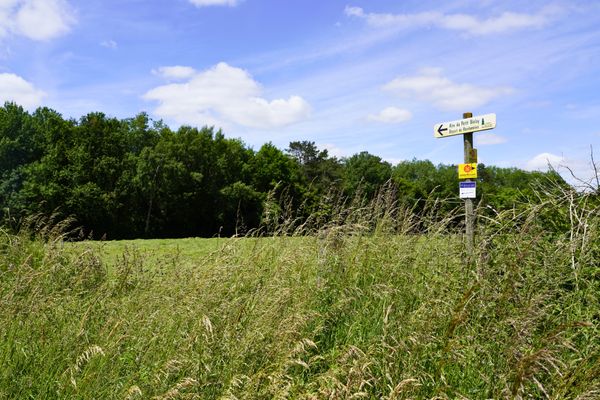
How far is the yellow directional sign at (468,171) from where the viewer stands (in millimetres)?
7207

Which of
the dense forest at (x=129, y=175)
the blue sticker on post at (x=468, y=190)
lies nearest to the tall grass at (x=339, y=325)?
the blue sticker on post at (x=468, y=190)

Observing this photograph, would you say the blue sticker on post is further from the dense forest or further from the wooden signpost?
the dense forest

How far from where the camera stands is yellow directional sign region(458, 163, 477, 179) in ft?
23.6

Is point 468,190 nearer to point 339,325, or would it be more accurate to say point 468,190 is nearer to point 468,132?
point 468,132

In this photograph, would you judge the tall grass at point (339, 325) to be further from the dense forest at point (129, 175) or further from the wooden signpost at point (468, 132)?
the dense forest at point (129, 175)

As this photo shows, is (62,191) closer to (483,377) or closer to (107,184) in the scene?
(107,184)

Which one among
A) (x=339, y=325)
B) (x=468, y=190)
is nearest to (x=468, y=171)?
(x=468, y=190)

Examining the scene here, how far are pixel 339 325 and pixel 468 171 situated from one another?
159 inches

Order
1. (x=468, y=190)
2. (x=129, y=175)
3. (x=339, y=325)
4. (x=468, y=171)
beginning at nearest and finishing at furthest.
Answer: (x=339, y=325)
(x=468, y=190)
(x=468, y=171)
(x=129, y=175)

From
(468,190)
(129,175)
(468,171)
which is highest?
(129,175)

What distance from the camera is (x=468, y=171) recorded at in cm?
731

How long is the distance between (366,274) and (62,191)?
126 feet

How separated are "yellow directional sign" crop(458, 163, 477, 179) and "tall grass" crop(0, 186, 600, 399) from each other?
202 centimetres

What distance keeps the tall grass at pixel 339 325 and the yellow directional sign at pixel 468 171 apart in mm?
2015
